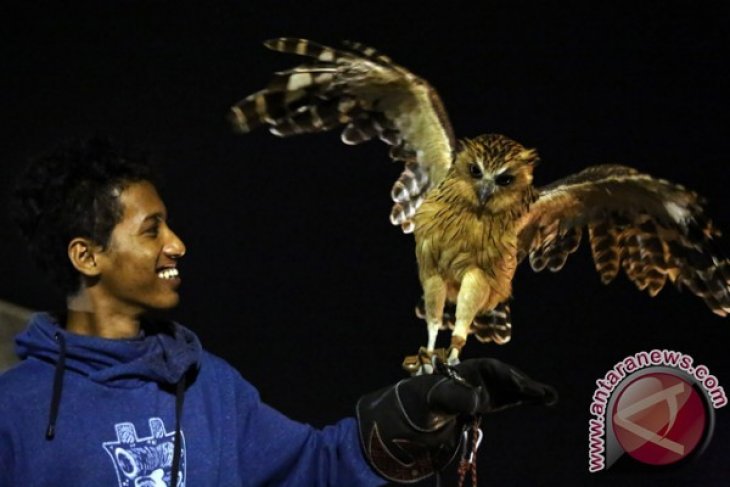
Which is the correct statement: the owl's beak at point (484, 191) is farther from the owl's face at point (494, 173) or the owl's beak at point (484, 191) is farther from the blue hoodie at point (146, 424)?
the blue hoodie at point (146, 424)

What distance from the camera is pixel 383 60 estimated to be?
4.09 feet

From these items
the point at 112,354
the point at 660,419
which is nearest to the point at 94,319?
the point at 112,354

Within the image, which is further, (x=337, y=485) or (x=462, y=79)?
(x=462, y=79)

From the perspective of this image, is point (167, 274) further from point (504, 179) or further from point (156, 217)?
point (504, 179)

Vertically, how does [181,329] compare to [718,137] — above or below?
below

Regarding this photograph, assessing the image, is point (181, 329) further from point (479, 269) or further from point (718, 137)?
point (718, 137)

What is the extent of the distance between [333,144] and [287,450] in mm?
406

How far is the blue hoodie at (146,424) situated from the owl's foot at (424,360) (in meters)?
0.13

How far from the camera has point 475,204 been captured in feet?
3.78

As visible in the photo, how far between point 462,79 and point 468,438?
453 mm

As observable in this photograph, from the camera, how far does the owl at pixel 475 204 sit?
117cm

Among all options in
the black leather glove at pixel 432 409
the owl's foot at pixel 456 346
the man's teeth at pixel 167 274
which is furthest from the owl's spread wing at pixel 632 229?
the man's teeth at pixel 167 274

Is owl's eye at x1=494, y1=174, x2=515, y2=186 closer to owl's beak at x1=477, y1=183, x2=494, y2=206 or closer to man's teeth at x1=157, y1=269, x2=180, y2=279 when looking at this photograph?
owl's beak at x1=477, y1=183, x2=494, y2=206

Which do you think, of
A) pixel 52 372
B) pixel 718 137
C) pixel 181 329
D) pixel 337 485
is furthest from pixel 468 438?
pixel 718 137
